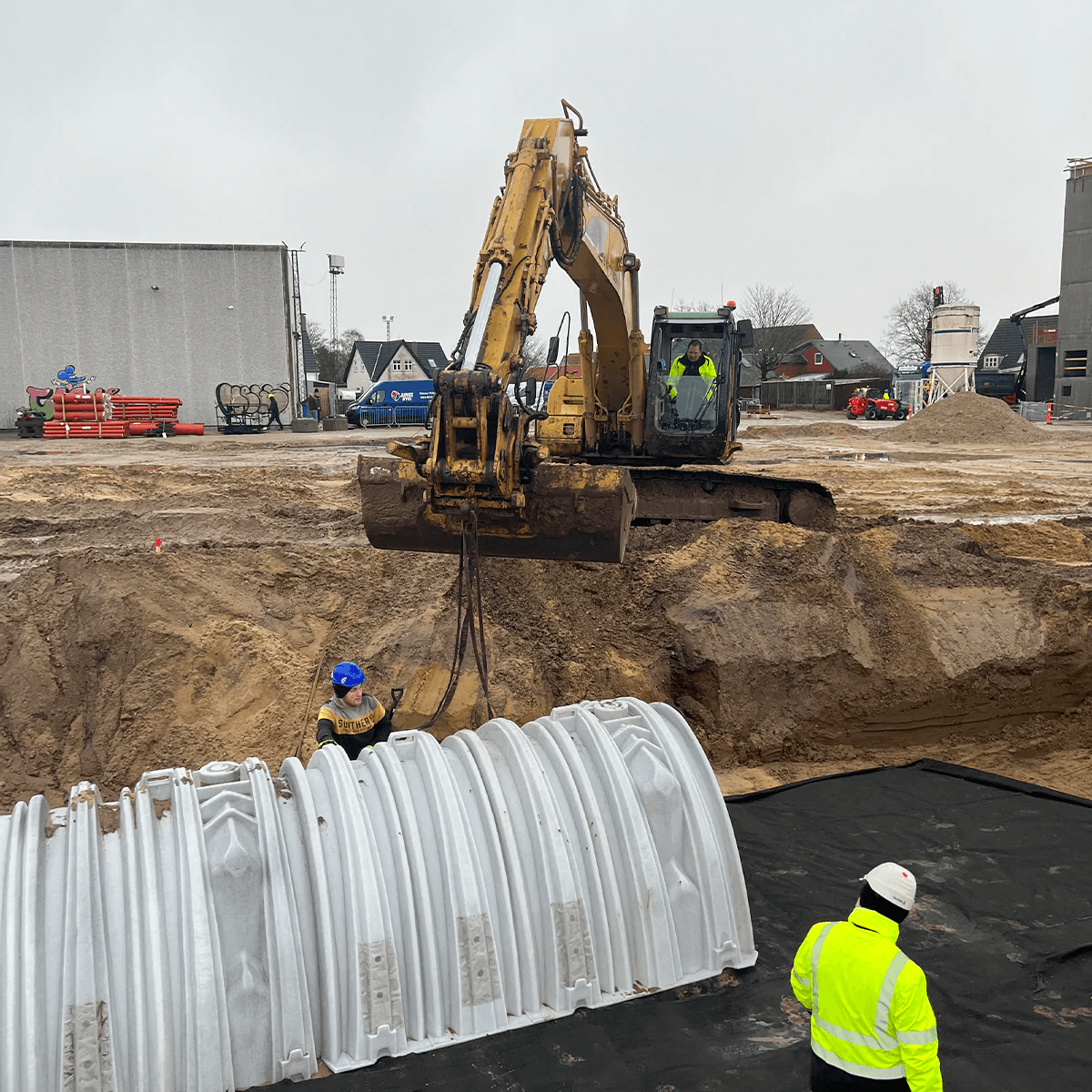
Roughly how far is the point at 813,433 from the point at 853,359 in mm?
45901

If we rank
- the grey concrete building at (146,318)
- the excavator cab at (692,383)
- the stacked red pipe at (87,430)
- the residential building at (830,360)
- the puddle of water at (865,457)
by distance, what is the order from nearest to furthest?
the excavator cab at (692,383)
the puddle of water at (865,457)
the stacked red pipe at (87,430)
the grey concrete building at (146,318)
the residential building at (830,360)

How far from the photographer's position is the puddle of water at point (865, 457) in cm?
→ 2227

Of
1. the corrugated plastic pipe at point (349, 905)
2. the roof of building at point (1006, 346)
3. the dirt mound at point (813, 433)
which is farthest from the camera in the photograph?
the roof of building at point (1006, 346)

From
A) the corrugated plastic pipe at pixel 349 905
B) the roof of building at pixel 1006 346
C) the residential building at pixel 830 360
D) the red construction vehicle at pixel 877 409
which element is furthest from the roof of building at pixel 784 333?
the corrugated plastic pipe at pixel 349 905

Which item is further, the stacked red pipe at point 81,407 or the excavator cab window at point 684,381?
the stacked red pipe at point 81,407

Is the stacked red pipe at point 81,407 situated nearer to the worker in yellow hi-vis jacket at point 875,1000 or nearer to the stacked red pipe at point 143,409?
the stacked red pipe at point 143,409

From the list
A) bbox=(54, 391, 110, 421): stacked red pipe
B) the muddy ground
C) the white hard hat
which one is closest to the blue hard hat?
the muddy ground

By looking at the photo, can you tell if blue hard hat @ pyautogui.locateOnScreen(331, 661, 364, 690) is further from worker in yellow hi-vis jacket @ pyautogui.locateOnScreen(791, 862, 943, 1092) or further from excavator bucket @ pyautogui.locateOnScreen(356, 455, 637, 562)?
worker in yellow hi-vis jacket @ pyautogui.locateOnScreen(791, 862, 943, 1092)

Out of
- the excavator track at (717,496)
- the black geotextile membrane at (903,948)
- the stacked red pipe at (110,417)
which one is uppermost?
the stacked red pipe at (110,417)

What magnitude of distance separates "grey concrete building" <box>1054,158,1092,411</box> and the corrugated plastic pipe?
42.8 metres

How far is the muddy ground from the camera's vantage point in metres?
7.90

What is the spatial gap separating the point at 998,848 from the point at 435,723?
13.7ft

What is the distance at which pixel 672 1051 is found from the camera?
3.85 metres

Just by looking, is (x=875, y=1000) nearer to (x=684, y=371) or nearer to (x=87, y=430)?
(x=684, y=371)
